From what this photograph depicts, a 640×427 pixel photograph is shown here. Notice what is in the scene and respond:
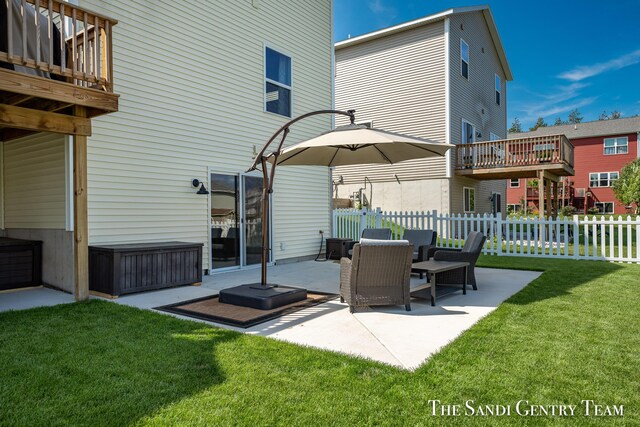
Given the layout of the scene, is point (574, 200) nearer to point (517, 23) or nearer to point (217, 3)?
point (517, 23)

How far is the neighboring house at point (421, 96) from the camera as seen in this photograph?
14938 millimetres

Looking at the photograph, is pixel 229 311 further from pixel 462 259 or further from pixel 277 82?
pixel 277 82

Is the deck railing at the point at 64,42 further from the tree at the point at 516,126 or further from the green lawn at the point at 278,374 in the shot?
the tree at the point at 516,126

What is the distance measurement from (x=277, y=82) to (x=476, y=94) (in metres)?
11.2

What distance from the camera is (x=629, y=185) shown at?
79.4 feet

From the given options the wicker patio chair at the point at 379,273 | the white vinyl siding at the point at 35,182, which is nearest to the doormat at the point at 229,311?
the wicker patio chair at the point at 379,273

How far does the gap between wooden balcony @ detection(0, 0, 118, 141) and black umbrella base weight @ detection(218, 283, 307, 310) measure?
9.19 ft

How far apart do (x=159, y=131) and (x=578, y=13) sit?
2991cm

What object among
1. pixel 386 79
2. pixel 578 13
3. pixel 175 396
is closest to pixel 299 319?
pixel 175 396

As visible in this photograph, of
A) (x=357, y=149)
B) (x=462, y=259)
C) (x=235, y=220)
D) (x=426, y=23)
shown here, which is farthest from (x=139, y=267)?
(x=426, y=23)

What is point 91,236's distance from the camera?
6.04 meters

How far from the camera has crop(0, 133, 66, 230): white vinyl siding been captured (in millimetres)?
6090

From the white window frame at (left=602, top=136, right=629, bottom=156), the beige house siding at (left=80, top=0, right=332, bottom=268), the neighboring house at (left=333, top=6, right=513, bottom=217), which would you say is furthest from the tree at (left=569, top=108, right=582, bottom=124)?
the beige house siding at (left=80, top=0, right=332, bottom=268)

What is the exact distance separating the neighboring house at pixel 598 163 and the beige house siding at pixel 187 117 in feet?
80.4
